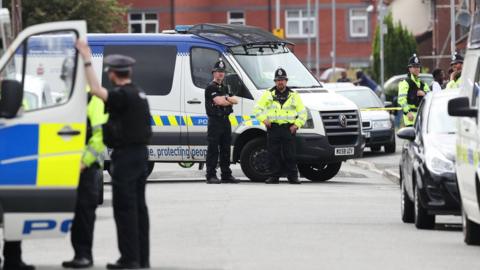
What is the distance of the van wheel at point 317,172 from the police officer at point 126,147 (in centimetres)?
1360

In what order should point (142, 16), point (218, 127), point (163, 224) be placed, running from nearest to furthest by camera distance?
point (163, 224) → point (218, 127) → point (142, 16)

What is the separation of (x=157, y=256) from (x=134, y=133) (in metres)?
1.71

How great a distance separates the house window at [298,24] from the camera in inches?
3730

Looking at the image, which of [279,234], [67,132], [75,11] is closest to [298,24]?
[75,11]

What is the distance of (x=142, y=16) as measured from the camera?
306 feet

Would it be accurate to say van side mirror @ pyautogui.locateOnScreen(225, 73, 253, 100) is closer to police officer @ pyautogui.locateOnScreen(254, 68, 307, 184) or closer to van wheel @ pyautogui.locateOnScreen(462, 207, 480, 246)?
police officer @ pyautogui.locateOnScreen(254, 68, 307, 184)

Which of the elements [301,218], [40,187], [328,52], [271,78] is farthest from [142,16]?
[40,187]

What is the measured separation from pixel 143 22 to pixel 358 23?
12632mm

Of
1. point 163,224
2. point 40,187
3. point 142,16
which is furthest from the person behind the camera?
point 142,16

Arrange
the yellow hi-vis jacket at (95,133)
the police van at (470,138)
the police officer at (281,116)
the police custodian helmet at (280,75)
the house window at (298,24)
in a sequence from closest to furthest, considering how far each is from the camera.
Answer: the yellow hi-vis jacket at (95,133) < the police van at (470,138) < the police custodian helmet at (280,75) < the police officer at (281,116) < the house window at (298,24)

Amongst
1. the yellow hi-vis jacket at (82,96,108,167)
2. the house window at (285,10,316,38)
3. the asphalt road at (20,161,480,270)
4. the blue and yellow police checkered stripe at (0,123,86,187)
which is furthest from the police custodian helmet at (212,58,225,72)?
the house window at (285,10,316,38)

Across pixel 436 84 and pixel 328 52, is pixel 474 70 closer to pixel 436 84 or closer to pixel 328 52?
pixel 436 84

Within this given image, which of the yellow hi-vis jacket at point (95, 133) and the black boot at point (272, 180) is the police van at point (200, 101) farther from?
the yellow hi-vis jacket at point (95, 133)

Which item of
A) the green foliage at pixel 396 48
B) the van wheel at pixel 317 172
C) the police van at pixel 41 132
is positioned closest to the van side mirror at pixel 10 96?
the police van at pixel 41 132
